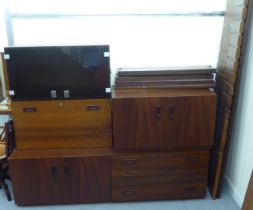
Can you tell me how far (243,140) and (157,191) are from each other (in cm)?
78

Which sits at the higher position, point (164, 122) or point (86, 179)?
point (164, 122)

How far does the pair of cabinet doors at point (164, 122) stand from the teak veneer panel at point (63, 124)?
0.13 m

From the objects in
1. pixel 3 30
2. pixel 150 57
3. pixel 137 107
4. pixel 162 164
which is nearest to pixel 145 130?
pixel 137 107

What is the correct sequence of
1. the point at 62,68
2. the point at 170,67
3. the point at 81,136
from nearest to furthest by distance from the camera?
1. the point at 62,68
2. the point at 81,136
3. the point at 170,67

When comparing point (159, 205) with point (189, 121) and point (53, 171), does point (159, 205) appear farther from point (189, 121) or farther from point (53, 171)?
point (53, 171)

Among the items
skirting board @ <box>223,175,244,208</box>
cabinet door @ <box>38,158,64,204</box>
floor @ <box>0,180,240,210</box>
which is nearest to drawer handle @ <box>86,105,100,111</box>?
cabinet door @ <box>38,158,64,204</box>

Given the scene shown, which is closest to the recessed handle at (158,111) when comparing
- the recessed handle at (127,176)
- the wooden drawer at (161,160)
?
the wooden drawer at (161,160)

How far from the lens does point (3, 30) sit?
2277mm

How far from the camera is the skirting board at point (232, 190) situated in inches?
86.9

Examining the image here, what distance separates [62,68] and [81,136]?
1.79 feet

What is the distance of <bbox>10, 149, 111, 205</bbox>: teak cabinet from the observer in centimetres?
211

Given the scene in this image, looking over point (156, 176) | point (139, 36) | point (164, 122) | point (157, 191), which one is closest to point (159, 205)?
point (157, 191)

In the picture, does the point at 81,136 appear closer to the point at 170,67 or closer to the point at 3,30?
the point at 170,67

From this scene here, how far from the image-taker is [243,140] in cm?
212
